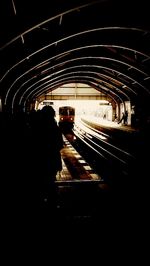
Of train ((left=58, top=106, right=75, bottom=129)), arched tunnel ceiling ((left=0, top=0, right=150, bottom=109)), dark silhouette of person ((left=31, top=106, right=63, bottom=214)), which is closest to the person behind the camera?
dark silhouette of person ((left=31, top=106, right=63, bottom=214))

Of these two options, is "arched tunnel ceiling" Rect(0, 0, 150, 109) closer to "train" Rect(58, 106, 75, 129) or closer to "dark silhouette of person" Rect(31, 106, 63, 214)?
"dark silhouette of person" Rect(31, 106, 63, 214)

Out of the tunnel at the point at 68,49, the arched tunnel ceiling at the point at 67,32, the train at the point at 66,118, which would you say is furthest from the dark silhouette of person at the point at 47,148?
the train at the point at 66,118

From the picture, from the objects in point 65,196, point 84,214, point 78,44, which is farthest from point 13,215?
point 78,44

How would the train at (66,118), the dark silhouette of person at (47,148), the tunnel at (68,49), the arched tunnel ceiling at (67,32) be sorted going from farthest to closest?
the train at (66,118) → the arched tunnel ceiling at (67,32) → the tunnel at (68,49) → the dark silhouette of person at (47,148)

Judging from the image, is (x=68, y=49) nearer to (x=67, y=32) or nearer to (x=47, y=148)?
(x=67, y=32)

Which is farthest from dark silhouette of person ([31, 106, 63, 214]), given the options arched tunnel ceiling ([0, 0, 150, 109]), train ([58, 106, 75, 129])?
train ([58, 106, 75, 129])

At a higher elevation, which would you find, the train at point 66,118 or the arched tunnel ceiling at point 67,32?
the arched tunnel ceiling at point 67,32

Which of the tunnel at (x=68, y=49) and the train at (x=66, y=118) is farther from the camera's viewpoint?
the train at (x=66, y=118)

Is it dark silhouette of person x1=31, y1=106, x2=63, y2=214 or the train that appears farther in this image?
the train

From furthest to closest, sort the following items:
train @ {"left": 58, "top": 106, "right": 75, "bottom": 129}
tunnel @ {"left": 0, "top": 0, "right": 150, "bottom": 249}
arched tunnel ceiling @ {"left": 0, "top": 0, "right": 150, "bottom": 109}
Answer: train @ {"left": 58, "top": 106, "right": 75, "bottom": 129}, arched tunnel ceiling @ {"left": 0, "top": 0, "right": 150, "bottom": 109}, tunnel @ {"left": 0, "top": 0, "right": 150, "bottom": 249}

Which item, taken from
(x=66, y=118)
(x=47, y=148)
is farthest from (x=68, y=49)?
(x=66, y=118)

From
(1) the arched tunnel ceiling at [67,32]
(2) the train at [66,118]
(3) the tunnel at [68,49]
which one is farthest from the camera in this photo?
(2) the train at [66,118]

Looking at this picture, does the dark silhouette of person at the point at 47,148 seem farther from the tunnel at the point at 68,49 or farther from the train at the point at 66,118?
the train at the point at 66,118

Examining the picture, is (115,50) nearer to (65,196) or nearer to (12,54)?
(12,54)
